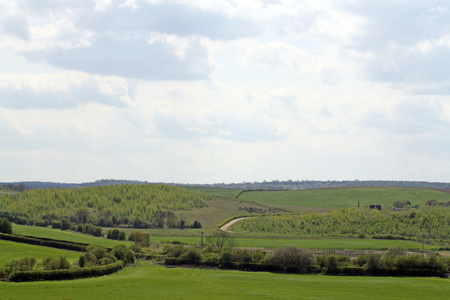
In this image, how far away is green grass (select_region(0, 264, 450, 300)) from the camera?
6053 centimetres

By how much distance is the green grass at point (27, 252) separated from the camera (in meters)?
93.2

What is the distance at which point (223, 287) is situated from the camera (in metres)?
70.2

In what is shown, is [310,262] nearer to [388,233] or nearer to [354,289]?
[354,289]

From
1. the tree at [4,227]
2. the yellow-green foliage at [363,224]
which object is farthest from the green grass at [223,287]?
the yellow-green foliage at [363,224]

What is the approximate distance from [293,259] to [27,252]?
1881 inches

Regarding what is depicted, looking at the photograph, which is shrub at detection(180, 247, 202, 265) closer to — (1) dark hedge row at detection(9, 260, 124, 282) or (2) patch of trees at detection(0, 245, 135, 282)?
(2) patch of trees at detection(0, 245, 135, 282)

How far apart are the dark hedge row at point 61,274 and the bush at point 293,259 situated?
28092 millimetres

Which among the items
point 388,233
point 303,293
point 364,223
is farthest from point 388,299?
point 364,223

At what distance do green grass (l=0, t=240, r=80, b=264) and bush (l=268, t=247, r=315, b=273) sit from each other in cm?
3523


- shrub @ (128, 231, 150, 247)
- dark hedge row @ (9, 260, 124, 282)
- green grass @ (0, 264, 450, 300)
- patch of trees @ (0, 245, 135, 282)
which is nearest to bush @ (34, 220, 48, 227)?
shrub @ (128, 231, 150, 247)

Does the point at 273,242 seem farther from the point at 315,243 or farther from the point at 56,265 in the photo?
the point at 56,265

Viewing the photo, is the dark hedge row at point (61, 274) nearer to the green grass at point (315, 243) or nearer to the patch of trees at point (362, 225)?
the green grass at point (315, 243)

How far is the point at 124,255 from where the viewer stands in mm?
92875

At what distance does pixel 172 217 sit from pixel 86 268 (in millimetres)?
118948
